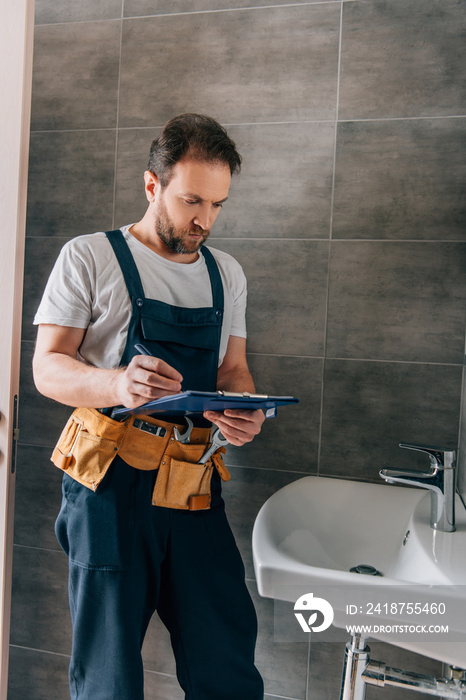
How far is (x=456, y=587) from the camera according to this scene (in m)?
0.90

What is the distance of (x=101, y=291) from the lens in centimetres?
Answer: 130

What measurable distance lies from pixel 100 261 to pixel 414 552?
3.11ft

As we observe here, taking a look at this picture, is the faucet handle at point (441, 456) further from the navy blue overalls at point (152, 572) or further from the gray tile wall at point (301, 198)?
the navy blue overalls at point (152, 572)

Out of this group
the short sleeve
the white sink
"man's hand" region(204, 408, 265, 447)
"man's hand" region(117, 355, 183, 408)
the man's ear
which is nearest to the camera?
the white sink

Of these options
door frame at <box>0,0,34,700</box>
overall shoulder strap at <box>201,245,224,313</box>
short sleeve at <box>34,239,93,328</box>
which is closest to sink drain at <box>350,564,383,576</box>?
overall shoulder strap at <box>201,245,224,313</box>

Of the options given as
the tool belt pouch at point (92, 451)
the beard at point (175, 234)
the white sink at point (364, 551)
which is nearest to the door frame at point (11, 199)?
the tool belt pouch at point (92, 451)

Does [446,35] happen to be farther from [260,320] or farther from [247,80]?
[260,320]

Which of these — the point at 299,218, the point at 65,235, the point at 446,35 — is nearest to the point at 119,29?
the point at 65,235

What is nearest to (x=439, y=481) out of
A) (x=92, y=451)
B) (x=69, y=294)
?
(x=92, y=451)

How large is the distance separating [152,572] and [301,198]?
1.08m

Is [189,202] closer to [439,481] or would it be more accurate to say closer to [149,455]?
[149,455]

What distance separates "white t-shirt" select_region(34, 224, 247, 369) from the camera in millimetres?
1276

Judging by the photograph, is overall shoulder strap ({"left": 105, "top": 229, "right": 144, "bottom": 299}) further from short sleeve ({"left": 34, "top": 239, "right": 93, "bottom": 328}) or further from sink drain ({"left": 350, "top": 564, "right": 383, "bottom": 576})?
sink drain ({"left": 350, "top": 564, "right": 383, "bottom": 576})

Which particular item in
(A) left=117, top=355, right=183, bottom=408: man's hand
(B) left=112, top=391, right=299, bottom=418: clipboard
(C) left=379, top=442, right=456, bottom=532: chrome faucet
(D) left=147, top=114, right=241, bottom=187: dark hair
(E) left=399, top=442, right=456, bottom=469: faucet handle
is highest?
(D) left=147, top=114, right=241, bottom=187: dark hair
